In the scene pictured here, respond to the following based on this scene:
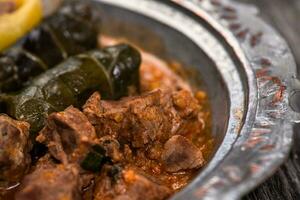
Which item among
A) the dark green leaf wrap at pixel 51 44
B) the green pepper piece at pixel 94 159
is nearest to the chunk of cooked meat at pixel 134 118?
the green pepper piece at pixel 94 159

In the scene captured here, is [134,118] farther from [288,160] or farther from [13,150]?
[288,160]

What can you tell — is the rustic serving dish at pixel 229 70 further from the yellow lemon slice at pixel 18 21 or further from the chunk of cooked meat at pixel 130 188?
the yellow lemon slice at pixel 18 21

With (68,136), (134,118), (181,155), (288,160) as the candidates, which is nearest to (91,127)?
(68,136)

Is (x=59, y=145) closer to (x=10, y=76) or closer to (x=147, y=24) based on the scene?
(x=10, y=76)

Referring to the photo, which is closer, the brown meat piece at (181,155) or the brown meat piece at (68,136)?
the brown meat piece at (68,136)

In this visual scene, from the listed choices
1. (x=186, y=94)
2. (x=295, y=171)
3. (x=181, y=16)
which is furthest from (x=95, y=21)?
(x=295, y=171)

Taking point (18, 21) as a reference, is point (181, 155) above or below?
below
